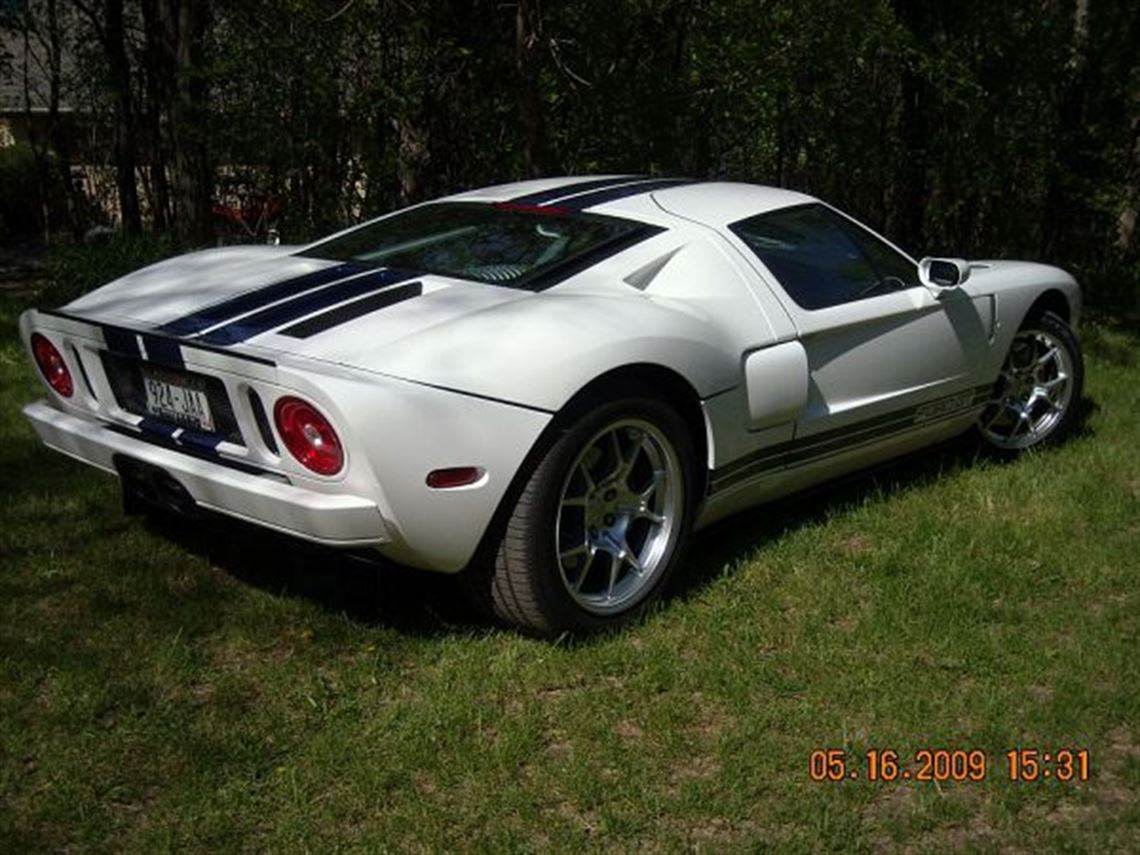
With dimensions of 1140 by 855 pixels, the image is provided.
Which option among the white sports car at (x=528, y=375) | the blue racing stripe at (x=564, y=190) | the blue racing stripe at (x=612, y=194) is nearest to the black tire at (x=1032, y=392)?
the white sports car at (x=528, y=375)

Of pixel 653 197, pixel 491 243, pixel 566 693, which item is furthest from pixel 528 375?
pixel 653 197

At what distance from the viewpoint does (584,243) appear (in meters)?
4.11

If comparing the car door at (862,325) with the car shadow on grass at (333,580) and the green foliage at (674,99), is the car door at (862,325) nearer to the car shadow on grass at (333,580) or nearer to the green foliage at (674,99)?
the car shadow on grass at (333,580)

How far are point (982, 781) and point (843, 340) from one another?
1.76m

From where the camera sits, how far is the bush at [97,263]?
8.54 m

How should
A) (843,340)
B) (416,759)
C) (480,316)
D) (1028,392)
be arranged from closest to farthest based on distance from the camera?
(416,759), (480,316), (843,340), (1028,392)

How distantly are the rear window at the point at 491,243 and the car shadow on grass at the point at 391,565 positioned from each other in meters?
0.97

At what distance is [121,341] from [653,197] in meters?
1.86

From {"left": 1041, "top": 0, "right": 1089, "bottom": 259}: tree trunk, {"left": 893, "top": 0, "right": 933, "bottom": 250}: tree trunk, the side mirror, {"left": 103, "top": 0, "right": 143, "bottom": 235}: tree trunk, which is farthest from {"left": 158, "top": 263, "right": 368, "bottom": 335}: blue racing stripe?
{"left": 1041, "top": 0, "right": 1089, "bottom": 259}: tree trunk

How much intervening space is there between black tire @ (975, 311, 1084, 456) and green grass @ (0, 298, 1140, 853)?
83cm

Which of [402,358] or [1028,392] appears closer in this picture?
[402,358]

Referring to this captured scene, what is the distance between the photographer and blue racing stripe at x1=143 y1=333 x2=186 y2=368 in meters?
3.46

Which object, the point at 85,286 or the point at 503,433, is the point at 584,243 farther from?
the point at 85,286

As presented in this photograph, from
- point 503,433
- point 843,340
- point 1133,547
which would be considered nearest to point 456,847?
point 503,433
